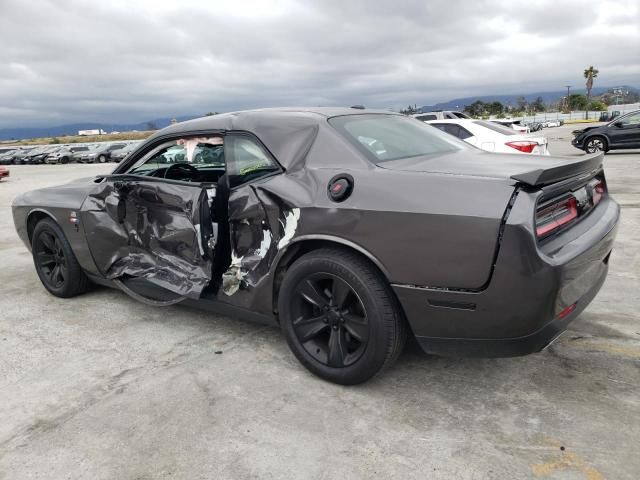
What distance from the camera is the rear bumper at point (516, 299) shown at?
2.19 m

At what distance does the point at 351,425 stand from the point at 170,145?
241 cm

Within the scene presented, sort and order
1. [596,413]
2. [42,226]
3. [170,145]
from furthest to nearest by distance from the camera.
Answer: [42,226] → [170,145] → [596,413]

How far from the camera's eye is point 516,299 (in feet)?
7.32

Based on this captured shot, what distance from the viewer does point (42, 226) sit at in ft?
14.8

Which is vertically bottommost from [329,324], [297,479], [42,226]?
[297,479]

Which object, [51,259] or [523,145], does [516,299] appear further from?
[523,145]

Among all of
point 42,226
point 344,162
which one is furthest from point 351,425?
point 42,226

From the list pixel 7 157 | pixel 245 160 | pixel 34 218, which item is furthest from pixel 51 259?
pixel 7 157

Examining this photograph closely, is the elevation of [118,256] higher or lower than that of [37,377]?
higher

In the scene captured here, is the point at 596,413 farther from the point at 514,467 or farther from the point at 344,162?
the point at 344,162

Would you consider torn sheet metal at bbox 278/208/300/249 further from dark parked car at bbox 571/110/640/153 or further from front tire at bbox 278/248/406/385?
dark parked car at bbox 571/110/640/153

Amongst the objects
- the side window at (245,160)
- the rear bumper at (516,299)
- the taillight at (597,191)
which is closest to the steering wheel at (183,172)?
the side window at (245,160)

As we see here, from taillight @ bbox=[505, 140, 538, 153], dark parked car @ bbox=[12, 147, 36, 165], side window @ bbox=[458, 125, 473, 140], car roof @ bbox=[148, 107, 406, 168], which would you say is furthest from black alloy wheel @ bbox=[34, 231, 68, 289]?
dark parked car @ bbox=[12, 147, 36, 165]

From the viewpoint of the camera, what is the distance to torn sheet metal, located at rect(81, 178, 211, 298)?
341 cm
